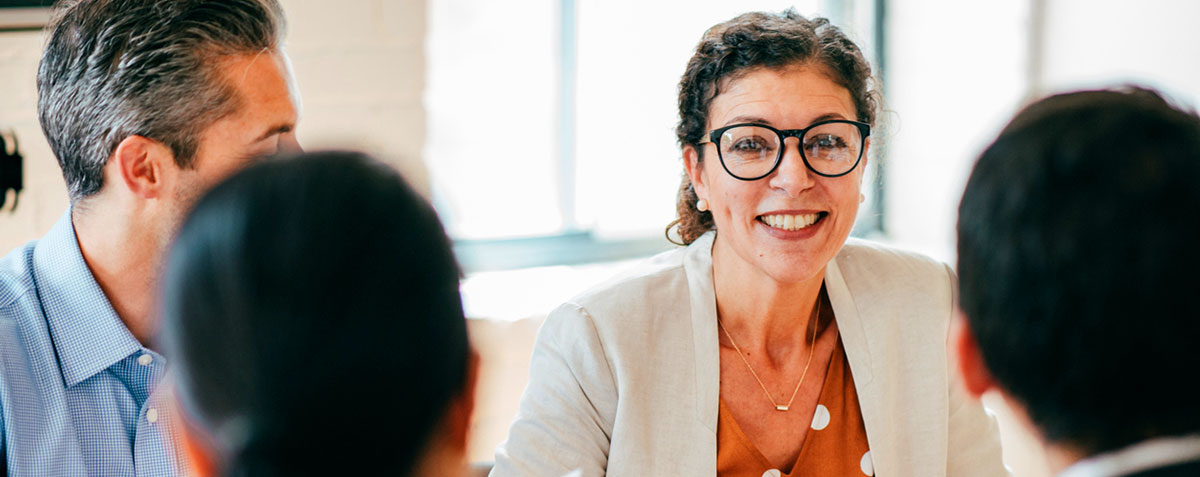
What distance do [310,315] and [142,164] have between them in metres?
0.82

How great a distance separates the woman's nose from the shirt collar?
0.95 meters

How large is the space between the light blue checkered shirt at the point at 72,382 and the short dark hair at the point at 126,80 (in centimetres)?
13

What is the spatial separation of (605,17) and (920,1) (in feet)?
3.52

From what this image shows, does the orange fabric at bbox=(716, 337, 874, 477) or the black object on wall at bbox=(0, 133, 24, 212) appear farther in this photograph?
the black object on wall at bbox=(0, 133, 24, 212)

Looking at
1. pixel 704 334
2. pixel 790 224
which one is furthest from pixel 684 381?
pixel 790 224

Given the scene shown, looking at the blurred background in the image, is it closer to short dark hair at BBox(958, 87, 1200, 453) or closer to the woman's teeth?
the woman's teeth

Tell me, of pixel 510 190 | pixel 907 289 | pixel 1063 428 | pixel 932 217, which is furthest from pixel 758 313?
pixel 932 217

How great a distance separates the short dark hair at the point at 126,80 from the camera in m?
1.27

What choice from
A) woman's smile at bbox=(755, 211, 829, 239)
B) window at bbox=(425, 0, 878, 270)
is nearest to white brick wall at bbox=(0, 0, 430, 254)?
window at bbox=(425, 0, 878, 270)

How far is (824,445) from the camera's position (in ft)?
5.02

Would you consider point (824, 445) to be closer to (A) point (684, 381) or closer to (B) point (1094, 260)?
(A) point (684, 381)

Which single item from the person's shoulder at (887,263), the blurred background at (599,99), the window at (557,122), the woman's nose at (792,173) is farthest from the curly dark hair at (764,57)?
the window at (557,122)

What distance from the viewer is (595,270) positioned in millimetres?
2754

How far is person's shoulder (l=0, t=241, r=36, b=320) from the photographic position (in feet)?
4.12
